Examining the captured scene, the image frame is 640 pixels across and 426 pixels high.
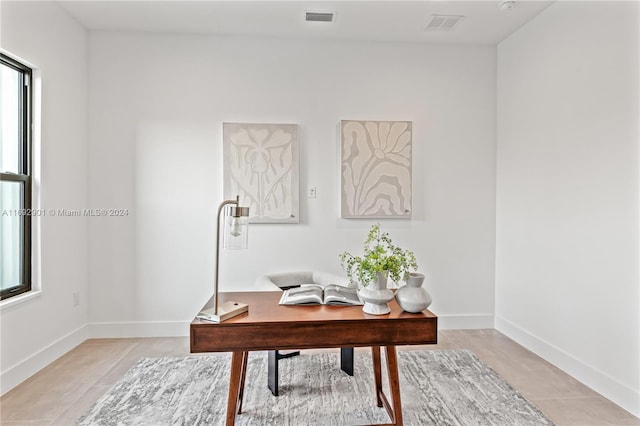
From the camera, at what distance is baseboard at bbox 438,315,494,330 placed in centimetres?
382

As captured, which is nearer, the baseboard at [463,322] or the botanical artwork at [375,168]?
the botanical artwork at [375,168]

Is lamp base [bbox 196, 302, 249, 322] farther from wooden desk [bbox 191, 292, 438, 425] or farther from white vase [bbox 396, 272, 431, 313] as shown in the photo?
white vase [bbox 396, 272, 431, 313]

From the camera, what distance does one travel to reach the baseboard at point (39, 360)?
253 centimetres

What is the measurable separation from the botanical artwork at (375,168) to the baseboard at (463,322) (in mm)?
1131

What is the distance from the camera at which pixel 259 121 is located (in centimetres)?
367

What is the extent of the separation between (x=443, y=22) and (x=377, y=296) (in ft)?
8.55

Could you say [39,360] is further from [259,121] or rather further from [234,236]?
[259,121]

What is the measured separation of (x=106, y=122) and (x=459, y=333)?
3751 mm

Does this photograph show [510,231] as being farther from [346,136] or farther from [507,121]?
[346,136]

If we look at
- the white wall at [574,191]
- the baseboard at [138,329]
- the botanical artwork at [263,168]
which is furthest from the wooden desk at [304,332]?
the baseboard at [138,329]

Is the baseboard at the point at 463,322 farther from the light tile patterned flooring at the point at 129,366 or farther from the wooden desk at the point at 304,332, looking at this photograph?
the wooden desk at the point at 304,332

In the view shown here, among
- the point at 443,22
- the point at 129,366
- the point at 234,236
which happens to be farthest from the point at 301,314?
the point at 443,22

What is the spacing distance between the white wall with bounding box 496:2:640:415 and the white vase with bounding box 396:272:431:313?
1421mm

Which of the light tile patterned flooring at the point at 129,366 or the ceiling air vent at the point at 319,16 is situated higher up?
the ceiling air vent at the point at 319,16
